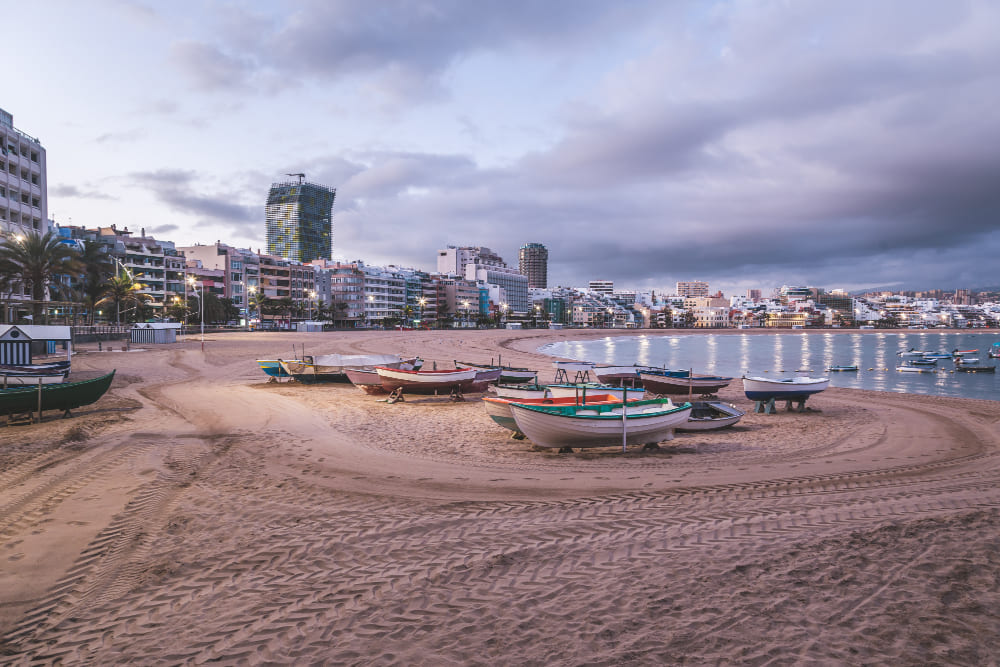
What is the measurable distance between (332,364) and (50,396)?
33.4ft

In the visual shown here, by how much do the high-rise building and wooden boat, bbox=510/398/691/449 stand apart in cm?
5339

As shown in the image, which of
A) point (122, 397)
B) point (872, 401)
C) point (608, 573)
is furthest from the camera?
point (872, 401)

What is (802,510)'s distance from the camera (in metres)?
8.16

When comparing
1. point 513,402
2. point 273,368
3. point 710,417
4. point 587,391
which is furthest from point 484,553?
point 273,368

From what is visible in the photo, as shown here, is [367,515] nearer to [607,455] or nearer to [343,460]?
[343,460]

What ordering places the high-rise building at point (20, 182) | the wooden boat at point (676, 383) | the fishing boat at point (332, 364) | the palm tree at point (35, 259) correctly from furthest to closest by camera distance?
the high-rise building at point (20, 182) < the palm tree at point (35, 259) < the fishing boat at point (332, 364) < the wooden boat at point (676, 383)

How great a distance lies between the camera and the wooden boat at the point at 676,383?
21344 mm

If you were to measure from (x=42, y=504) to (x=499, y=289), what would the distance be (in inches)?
6686

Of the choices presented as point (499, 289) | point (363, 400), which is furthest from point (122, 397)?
point (499, 289)

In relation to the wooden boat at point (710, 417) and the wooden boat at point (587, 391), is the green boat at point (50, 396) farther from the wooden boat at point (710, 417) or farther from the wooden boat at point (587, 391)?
the wooden boat at point (710, 417)

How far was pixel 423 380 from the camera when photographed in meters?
20.2

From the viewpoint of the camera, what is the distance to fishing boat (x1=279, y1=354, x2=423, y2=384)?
23.3m

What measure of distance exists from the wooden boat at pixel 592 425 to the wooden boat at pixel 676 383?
26.5 ft

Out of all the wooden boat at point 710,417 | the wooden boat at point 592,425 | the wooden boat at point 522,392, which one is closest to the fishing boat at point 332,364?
the wooden boat at point 522,392
